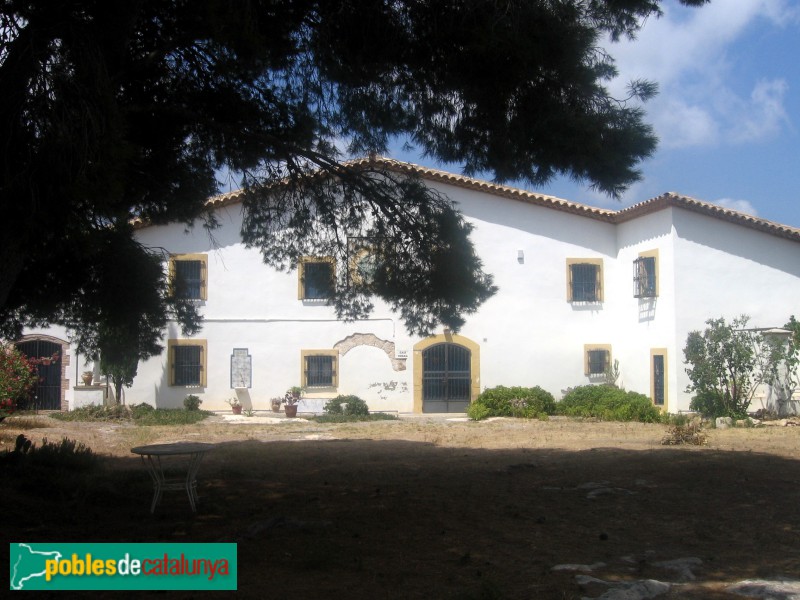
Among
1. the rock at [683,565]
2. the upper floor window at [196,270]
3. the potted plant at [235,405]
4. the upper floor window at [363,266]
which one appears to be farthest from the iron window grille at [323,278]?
the upper floor window at [196,270]

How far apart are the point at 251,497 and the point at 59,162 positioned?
4584mm

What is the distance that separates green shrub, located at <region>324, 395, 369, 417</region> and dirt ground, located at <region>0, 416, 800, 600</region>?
24.7 feet

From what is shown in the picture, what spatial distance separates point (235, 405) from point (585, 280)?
1058 centimetres

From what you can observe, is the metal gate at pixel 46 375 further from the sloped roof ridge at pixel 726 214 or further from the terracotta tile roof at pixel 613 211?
the sloped roof ridge at pixel 726 214

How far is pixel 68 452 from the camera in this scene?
1020 cm

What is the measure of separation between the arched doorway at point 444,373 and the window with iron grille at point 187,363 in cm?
617

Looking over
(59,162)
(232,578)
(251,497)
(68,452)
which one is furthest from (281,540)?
(68,452)

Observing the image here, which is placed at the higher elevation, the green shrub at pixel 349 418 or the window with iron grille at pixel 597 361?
the window with iron grille at pixel 597 361

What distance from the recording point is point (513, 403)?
20.6 metres

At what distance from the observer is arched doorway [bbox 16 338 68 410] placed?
2216 centimetres

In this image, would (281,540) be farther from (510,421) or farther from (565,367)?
(565,367)

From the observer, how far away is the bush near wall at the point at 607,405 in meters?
19.1

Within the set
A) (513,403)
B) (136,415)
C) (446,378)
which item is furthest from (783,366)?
(136,415)

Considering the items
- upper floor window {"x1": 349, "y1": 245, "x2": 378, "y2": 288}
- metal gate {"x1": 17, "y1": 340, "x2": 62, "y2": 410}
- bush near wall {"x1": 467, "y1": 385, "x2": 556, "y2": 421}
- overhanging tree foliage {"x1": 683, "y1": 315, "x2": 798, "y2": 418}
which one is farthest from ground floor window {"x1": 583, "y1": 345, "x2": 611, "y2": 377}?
metal gate {"x1": 17, "y1": 340, "x2": 62, "y2": 410}
